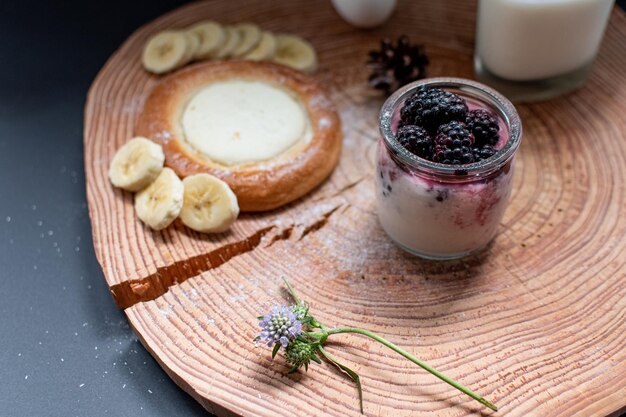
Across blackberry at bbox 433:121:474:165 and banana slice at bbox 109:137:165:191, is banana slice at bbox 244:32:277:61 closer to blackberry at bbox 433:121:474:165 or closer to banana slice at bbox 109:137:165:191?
banana slice at bbox 109:137:165:191

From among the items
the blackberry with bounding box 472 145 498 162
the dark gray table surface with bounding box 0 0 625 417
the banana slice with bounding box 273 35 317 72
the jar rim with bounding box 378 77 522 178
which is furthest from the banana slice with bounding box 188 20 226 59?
the blackberry with bounding box 472 145 498 162

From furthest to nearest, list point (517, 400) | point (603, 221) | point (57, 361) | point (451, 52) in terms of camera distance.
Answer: point (451, 52), point (603, 221), point (57, 361), point (517, 400)

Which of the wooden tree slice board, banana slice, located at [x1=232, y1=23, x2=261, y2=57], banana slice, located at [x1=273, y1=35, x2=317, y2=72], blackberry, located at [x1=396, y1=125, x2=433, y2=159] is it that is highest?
blackberry, located at [x1=396, y1=125, x2=433, y2=159]

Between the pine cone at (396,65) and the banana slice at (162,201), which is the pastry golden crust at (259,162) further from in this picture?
the pine cone at (396,65)

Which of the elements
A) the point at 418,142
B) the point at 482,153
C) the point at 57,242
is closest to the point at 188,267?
the point at 57,242

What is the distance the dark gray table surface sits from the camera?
1.64 metres

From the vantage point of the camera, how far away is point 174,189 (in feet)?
5.89

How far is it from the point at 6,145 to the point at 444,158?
128cm

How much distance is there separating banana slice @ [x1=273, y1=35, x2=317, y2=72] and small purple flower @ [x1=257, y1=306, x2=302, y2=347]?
961 mm

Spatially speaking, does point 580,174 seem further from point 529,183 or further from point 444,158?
point 444,158

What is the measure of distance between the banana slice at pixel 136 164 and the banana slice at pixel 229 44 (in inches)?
18.2

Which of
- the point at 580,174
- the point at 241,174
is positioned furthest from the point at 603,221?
the point at 241,174

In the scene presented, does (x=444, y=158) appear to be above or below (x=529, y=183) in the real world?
above

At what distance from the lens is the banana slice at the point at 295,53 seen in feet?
7.39
